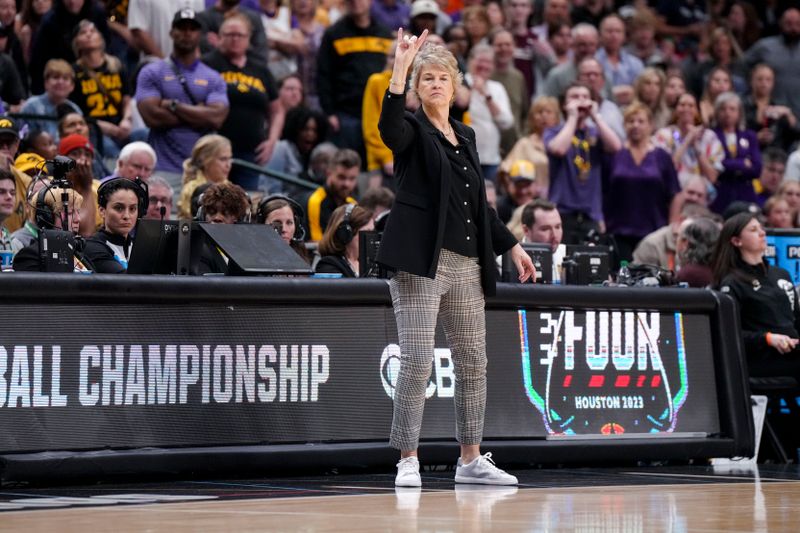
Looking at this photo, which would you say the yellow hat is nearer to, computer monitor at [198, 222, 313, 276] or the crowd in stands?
the crowd in stands

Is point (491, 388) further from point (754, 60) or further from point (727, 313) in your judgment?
point (754, 60)

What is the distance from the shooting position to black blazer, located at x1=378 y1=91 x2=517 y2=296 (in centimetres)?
734

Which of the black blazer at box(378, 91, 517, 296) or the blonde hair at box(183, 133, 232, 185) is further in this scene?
the blonde hair at box(183, 133, 232, 185)

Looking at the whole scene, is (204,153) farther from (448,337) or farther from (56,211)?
(448,337)

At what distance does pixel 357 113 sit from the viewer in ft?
49.2

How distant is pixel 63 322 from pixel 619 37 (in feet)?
35.1

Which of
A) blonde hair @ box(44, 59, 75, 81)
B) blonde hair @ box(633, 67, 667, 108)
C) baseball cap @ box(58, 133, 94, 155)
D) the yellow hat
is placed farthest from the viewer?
blonde hair @ box(633, 67, 667, 108)

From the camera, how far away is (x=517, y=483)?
7.82 m

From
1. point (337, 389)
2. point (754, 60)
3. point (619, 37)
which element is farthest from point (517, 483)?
point (754, 60)

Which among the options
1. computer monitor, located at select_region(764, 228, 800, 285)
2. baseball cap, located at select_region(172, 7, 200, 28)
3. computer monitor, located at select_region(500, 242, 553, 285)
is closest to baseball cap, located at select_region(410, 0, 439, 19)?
baseball cap, located at select_region(172, 7, 200, 28)

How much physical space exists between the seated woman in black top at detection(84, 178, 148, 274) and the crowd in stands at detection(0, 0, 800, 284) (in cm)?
118

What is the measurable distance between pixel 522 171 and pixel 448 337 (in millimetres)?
5863

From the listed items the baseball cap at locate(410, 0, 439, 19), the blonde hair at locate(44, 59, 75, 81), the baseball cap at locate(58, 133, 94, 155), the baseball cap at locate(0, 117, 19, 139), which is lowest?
the baseball cap at locate(58, 133, 94, 155)

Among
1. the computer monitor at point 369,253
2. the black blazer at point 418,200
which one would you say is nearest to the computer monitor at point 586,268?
the computer monitor at point 369,253
